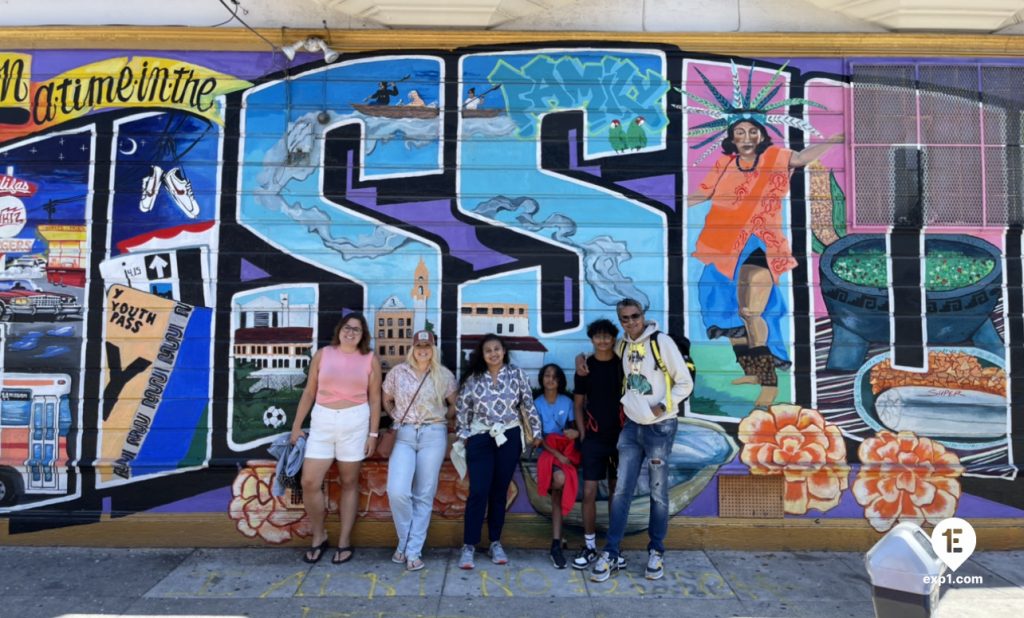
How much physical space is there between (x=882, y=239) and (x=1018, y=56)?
204cm

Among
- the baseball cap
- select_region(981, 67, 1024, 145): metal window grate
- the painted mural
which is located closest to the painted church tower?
the painted mural

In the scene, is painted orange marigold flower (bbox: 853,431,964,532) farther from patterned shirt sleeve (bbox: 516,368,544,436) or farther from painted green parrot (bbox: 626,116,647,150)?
painted green parrot (bbox: 626,116,647,150)

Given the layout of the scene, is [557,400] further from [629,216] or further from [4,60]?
[4,60]

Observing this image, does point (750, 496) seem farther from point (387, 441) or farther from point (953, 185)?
point (953, 185)

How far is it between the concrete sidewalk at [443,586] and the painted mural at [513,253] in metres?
0.38

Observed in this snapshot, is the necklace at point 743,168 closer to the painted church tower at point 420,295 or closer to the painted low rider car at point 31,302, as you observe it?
the painted church tower at point 420,295

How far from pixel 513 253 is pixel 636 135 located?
1.46 metres

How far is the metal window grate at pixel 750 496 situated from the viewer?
5.46 m

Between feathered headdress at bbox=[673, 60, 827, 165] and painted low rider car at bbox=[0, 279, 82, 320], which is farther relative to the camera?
feathered headdress at bbox=[673, 60, 827, 165]

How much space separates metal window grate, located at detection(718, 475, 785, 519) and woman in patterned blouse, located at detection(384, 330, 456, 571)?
2349mm

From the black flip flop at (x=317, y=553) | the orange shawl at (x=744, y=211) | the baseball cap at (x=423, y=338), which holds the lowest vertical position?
the black flip flop at (x=317, y=553)

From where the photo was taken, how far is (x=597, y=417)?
5.02 meters

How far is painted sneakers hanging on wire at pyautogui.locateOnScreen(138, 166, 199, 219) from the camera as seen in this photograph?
558cm

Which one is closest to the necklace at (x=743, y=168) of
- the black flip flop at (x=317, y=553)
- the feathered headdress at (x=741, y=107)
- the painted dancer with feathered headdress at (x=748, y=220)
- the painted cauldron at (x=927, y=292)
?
the painted dancer with feathered headdress at (x=748, y=220)
